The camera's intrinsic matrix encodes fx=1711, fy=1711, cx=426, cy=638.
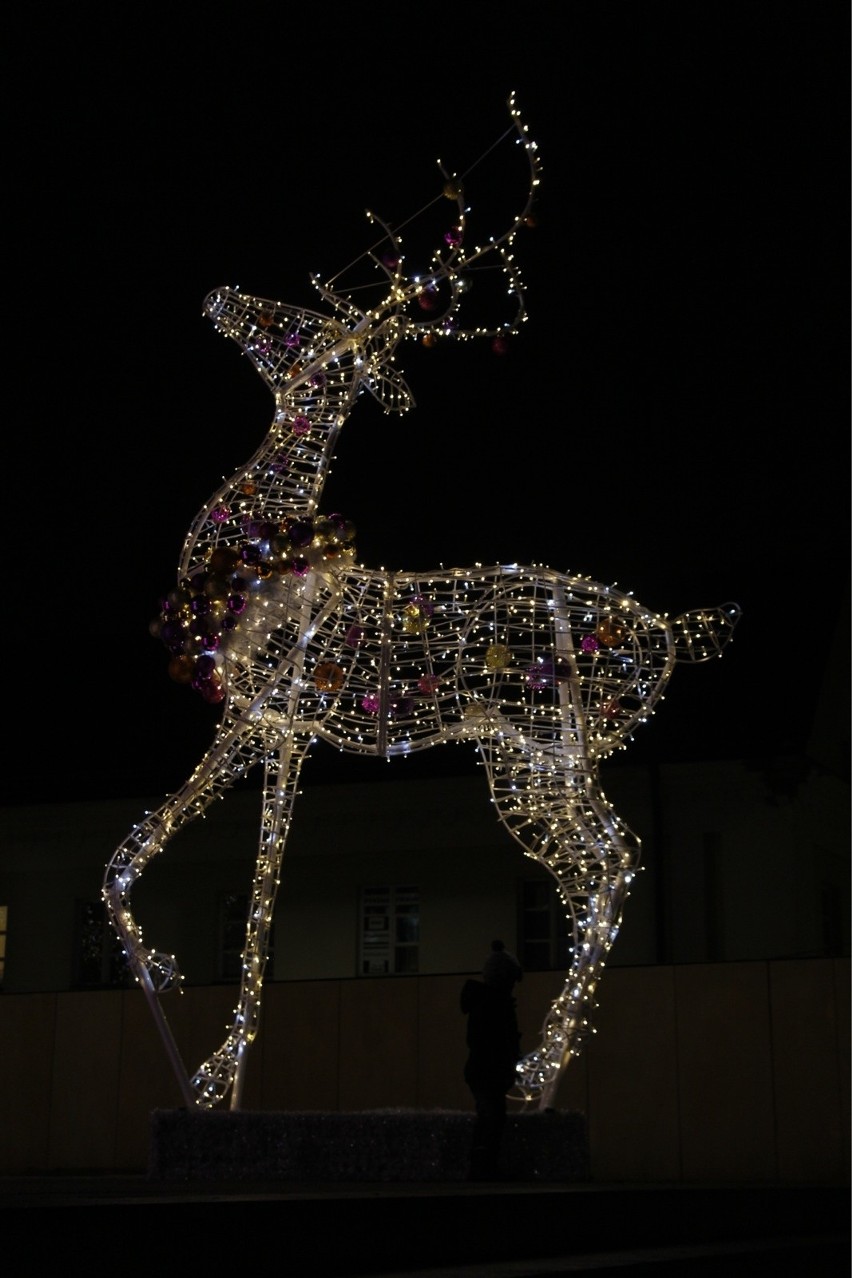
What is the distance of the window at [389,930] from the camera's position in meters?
16.2

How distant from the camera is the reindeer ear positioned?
31.7 ft

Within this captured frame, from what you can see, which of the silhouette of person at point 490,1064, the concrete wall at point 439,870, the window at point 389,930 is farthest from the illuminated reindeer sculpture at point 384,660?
the window at point 389,930

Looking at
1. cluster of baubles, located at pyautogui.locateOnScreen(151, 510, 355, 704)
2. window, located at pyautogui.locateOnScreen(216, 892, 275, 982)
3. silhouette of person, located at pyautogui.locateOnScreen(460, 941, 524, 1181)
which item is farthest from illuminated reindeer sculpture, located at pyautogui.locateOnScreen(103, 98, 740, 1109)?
window, located at pyautogui.locateOnScreen(216, 892, 275, 982)

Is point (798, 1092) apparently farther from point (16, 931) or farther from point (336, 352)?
point (16, 931)

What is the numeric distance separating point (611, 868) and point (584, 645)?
121 cm

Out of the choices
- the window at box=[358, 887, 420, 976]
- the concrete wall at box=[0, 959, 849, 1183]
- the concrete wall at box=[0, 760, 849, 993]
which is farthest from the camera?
the window at box=[358, 887, 420, 976]

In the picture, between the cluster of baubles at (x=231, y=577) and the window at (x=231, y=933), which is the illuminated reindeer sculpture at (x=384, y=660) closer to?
the cluster of baubles at (x=231, y=577)

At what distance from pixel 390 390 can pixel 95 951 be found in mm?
9545

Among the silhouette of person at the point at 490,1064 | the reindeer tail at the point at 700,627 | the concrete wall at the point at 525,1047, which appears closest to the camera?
the silhouette of person at the point at 490,1064

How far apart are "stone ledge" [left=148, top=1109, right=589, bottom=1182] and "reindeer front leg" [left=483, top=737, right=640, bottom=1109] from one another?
1.09 ft

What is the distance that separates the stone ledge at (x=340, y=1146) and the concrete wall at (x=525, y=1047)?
2.61 metres

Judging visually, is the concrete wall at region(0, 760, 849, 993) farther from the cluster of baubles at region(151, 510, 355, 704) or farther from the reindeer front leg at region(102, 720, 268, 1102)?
the cluster of baubles at region(151, 510, 355, 704)

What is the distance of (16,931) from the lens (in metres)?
17.7

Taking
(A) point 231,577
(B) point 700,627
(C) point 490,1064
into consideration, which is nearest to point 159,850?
(A) point 231,577
